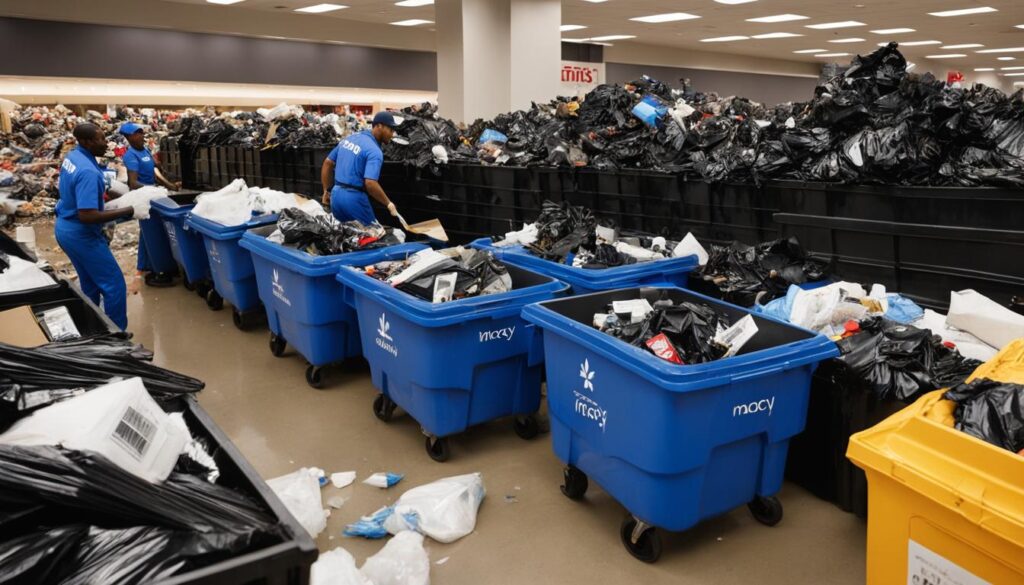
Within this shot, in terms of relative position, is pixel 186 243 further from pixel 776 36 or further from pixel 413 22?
pixel 776 36

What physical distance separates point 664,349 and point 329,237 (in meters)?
2.28

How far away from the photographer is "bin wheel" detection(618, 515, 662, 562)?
2.28 m

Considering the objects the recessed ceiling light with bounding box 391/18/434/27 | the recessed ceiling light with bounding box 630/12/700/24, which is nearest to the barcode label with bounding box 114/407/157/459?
the recessed ceiling light with bounding box 630/12/700/24

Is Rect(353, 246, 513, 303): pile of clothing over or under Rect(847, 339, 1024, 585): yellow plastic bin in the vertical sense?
over

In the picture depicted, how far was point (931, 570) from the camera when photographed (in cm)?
154

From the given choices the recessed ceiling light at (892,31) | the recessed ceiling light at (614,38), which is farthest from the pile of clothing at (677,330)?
the recessed ceiling light at (892,31)

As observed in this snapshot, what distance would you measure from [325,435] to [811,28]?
15.8m

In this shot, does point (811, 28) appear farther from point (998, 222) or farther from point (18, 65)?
point (18, 65)

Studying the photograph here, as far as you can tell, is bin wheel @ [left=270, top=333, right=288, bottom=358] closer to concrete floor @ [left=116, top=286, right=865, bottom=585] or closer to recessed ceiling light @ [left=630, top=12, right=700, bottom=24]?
concrete floor @ [left=116, top=286, right=865, bottom=585]

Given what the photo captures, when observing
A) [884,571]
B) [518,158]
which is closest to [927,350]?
[884,571]

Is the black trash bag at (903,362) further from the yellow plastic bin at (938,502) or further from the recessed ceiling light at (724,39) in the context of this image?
the recessed ceiling light at (724,39)

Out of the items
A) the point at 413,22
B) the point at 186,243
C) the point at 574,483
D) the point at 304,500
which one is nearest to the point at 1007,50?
the point at 413,22

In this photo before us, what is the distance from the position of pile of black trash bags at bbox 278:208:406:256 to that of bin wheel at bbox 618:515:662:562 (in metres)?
2.13

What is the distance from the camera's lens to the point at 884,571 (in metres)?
1.68
